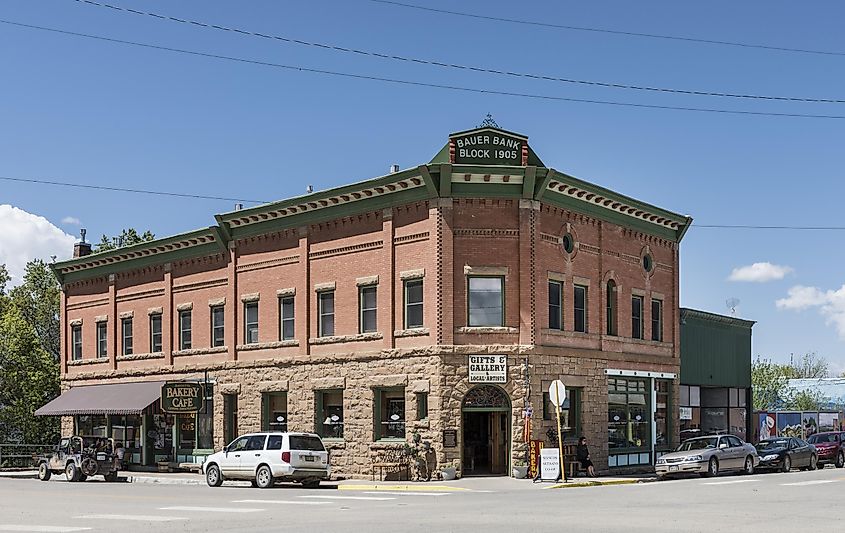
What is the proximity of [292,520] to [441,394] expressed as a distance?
1409 cm

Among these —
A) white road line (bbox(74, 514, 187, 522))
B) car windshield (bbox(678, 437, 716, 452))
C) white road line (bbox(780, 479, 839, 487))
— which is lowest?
white road line (bbox(780, 479, 839, 487))

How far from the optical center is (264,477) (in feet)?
105

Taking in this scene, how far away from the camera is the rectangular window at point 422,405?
33969 millimetres

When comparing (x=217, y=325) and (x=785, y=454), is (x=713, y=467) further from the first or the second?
(x=217, y=325)

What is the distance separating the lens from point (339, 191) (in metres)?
36.5

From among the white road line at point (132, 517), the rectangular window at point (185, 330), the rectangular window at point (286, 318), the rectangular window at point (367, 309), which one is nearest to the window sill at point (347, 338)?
the rectangular window at point (367, 309)

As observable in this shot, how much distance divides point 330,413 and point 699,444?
1278 centimetres

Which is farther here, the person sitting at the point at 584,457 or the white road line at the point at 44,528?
the person sitting at the point at 584,457

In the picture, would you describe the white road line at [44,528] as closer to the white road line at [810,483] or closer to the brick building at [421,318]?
the brick building at [421,318]

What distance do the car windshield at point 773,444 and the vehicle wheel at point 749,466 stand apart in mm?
2075

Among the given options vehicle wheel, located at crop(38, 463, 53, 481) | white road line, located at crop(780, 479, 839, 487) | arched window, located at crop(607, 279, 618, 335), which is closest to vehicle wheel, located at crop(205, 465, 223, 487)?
vehicle wheel, located at crop(38, 463, 53, 481)

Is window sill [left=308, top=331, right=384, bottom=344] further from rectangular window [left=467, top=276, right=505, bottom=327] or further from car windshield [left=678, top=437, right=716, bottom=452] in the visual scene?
car windshield [left=678, top=437, right=716, bottom=452]

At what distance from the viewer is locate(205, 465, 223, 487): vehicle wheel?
33.6 metres

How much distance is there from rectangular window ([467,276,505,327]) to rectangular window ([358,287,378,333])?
12.9 ft
